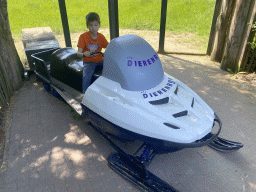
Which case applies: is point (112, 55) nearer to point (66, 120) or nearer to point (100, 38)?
point (100, 38)

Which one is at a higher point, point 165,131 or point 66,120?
point 165,131

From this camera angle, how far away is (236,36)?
5.12m

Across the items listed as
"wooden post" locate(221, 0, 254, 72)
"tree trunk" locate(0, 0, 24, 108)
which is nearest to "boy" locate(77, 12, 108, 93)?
"tree trunk" locate(0, 0, 24, 108)

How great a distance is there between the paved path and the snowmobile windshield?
47.1 inches

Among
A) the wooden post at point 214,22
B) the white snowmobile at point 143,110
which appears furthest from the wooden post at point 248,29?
the white snowmobile at point 143,110

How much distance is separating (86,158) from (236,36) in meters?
4.78

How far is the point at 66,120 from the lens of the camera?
372cm

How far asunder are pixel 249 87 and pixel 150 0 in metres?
10.2

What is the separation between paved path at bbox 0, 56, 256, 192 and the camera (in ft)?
8.31

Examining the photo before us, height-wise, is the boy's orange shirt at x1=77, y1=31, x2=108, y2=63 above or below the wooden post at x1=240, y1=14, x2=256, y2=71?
above

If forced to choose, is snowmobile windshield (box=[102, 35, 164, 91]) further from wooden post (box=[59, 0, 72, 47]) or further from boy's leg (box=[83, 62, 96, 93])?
wooden post (box=[59, 0, 72, 47])

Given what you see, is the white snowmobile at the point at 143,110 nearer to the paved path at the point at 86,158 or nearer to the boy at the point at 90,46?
the paved path at the point at 86,158

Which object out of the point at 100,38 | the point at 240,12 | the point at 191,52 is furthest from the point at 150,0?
the point at 100,38

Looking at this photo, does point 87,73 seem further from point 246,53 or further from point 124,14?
point 124,14
